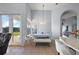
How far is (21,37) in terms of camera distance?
2797 millimetres

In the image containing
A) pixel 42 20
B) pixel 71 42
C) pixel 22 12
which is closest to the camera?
pixel 71 42

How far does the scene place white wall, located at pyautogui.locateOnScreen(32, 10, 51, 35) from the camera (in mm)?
2668

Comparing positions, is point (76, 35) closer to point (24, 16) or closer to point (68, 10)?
point (68, 10)

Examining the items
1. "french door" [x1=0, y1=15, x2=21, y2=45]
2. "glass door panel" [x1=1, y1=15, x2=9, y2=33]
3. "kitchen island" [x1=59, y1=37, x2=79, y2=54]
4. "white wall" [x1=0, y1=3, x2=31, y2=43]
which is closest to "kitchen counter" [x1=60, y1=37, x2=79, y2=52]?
"kitchen island" [x1=59, y1=37, x2=79, y2=54]

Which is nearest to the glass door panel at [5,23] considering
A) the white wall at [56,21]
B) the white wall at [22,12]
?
the white wall at [22,12]

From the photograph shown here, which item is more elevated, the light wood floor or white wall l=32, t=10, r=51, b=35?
white wall l=32, t=10, r=51, b=35

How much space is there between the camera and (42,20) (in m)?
2.75

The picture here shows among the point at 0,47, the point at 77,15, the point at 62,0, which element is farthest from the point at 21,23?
the point at 62,0

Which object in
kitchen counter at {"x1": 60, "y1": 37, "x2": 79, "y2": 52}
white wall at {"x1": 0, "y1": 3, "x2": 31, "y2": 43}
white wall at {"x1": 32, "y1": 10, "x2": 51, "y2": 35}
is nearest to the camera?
kitchen counter at {"x1": 60, "y1": 37, "x2": 79, "y2": 52}

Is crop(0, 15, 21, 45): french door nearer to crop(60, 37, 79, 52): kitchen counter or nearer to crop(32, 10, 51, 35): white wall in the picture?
crop(32, 10, 51, 35): white wall

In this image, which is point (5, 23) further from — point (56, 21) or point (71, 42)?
point (71, 42)

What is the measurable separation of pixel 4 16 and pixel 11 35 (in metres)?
0.44

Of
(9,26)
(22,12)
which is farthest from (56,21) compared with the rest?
(9,26)

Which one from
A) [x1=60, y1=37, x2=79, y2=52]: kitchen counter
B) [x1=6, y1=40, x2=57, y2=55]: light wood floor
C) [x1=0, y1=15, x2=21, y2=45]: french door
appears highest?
[x1=0, y1=15, x2=21, y2=45]: french door
